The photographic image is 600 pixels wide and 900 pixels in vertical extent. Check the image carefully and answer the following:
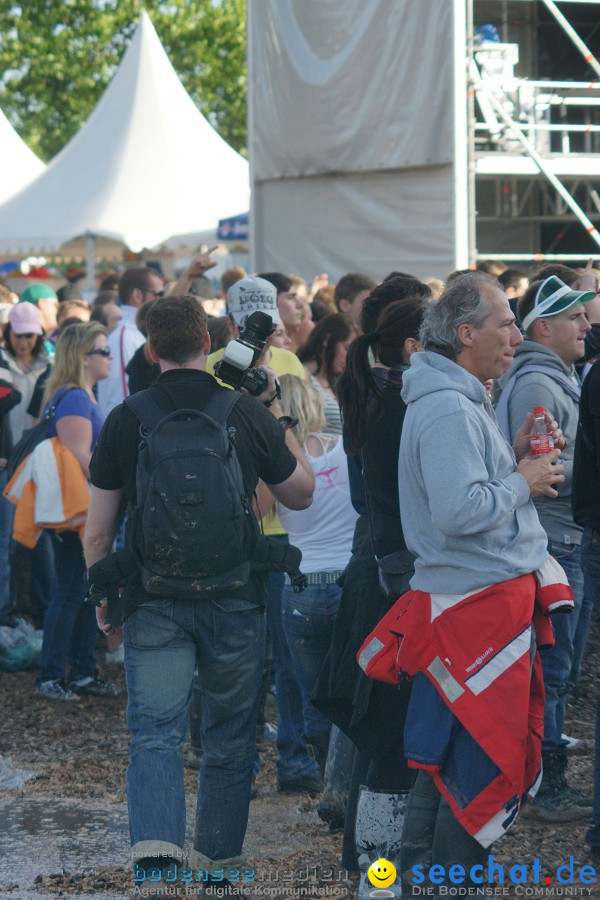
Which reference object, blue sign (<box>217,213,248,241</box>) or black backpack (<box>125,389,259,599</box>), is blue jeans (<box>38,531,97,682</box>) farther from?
blue sign (<box>217,213,248,241</box>)

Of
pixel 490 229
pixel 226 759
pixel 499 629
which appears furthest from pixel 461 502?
pixel 490 229

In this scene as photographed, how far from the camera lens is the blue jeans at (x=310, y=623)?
507 cm

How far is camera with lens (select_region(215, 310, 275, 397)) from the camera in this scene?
418 centimetres

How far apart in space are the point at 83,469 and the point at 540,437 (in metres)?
3.74

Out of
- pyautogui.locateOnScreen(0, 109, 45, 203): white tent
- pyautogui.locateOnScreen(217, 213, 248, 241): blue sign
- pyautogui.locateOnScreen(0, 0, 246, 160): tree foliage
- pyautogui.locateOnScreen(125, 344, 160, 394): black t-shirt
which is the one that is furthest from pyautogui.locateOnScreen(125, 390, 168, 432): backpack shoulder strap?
pyautogui.locateOnScreen(0, 0, 246, 160): tree foliage

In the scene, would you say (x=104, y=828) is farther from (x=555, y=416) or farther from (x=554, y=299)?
(x=554, y=299)

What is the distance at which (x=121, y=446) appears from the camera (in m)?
4.04

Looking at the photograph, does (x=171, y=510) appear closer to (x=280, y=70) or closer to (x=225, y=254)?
(x=280, y=70)

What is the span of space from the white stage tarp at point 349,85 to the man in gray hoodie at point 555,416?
18.0ft

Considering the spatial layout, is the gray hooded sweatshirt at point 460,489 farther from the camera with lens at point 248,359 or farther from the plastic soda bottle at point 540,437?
the camera with lens at point 248,359

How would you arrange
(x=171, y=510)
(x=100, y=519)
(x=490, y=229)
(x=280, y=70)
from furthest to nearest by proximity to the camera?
(x=490, y=229), (x=280, y=70), (x=100, y=519), (x=171, y=510)

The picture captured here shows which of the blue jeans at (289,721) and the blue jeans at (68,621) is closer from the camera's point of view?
the blue jeans at (289,721)

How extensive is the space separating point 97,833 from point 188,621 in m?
1.48

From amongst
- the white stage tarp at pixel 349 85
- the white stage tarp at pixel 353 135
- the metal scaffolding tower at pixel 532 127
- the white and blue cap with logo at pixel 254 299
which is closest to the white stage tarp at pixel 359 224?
the white stage tarp at pixel 353 135
